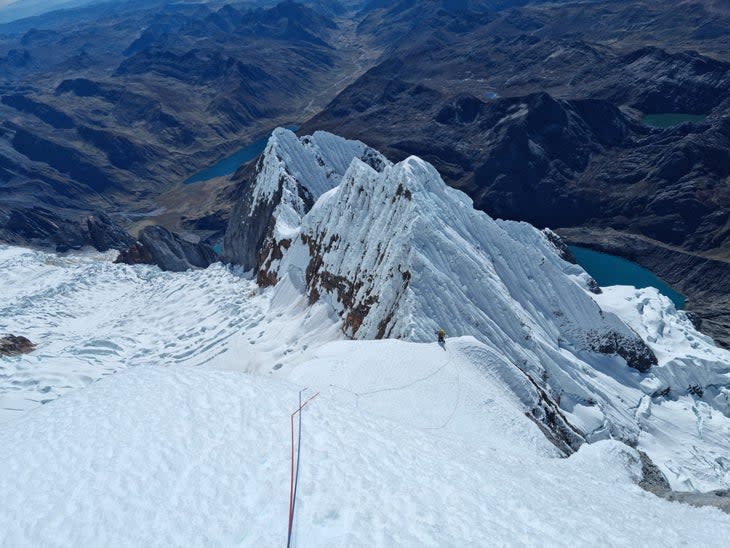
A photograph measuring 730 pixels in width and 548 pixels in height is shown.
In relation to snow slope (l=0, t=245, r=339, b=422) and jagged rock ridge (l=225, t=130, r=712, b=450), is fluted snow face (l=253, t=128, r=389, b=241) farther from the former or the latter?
snow slope (l=0, t=245, r=339, b=422)

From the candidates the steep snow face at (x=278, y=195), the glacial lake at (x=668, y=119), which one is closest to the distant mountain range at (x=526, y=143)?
the glacial lake at (x=668, y=119)

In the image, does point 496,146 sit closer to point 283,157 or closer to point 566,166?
point 566,166

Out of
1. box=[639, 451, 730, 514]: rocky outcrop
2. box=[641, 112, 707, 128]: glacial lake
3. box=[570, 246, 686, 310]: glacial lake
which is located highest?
box=[641, 112, 707, 128]: glacial lake

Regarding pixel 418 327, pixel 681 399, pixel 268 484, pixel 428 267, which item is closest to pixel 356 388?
pixel 418 327

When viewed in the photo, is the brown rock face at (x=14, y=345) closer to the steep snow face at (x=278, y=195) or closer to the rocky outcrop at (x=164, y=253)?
the steep snow face at (x=278, y=195)

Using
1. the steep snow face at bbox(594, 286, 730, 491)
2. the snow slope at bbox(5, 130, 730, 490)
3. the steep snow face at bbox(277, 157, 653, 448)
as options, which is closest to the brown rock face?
the snow slope at bbox(5, 130, 730, 490)

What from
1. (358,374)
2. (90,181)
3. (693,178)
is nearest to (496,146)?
(693,178)
